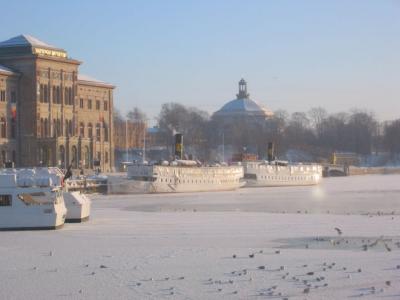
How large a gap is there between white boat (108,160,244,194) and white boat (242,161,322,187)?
11.6 m

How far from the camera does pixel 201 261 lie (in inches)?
1008

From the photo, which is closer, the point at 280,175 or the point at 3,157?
the point at 3,157

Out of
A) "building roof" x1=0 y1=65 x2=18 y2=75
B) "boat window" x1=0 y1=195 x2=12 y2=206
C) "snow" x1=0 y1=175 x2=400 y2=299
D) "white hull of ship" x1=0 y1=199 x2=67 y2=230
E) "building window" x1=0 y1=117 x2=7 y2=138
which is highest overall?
"building roof" x1=0 y1=65 x2=18 y2=75

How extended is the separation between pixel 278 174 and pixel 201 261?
97.2 metres

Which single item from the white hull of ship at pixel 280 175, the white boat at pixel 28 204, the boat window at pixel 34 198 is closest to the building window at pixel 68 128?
the white hull of ship at pixel 280 175

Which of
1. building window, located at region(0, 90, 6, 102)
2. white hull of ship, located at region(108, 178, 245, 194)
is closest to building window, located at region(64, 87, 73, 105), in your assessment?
building window, located at region(0, 90, 6, 102)

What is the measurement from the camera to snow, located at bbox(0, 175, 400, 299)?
20.8 m

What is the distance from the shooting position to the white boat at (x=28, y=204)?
37.5 m

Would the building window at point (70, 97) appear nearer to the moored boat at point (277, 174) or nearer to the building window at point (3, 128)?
the building window at point (3, 128)

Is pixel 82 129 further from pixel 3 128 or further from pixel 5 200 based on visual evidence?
pixel 5 200

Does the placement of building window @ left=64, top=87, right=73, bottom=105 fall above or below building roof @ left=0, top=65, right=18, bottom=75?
below

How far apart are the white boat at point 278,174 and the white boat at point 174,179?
11.6 m

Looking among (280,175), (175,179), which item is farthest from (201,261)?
(280,175)

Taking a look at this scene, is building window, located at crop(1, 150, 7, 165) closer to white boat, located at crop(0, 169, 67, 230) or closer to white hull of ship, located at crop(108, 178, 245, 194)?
white hull of ship, located at crop(108, 178, 245, 194)
